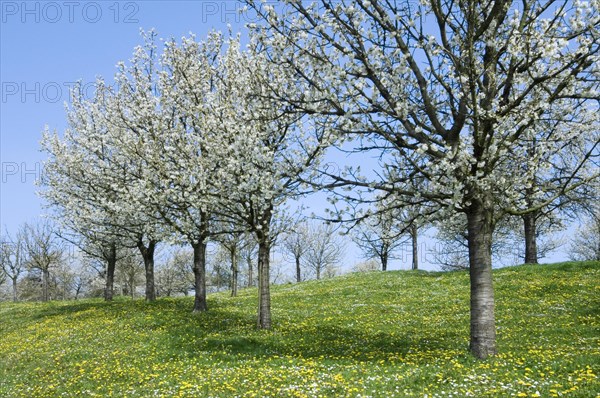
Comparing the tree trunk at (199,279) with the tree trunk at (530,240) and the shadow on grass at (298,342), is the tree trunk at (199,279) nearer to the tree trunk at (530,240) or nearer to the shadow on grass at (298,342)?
the shadow on grass at (298,342)

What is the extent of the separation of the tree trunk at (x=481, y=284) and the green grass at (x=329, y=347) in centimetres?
43

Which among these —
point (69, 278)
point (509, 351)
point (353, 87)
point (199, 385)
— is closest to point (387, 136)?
point (353, 87)

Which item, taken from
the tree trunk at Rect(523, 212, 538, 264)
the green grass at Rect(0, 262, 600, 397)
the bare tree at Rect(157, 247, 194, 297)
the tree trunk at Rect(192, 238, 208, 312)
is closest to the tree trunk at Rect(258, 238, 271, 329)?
the green grass at Rect(0, 262, 600, 397)

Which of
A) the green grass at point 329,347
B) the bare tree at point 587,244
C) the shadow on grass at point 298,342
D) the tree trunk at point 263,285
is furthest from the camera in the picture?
the bare tree at point 587,244

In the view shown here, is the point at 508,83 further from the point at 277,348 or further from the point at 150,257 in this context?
the point at 150,257

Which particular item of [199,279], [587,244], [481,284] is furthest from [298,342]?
[587,244]

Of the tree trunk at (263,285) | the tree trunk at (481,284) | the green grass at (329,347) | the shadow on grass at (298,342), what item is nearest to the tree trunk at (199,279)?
the green grass at (329,347)

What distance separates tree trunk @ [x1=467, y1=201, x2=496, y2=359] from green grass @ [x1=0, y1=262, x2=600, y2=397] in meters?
0.43

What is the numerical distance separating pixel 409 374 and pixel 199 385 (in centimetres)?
527

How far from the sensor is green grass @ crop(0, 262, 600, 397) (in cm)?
1046

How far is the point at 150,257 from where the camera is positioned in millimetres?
33344

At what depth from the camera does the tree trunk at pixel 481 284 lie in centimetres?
1198

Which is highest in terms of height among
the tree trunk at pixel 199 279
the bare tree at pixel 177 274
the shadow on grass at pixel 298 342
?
the tree trunk at pixel 199 279

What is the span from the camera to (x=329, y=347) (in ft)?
52.1
